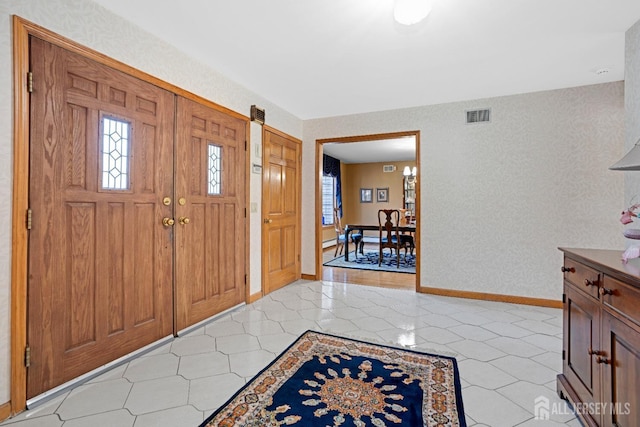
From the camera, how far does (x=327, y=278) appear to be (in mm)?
4547

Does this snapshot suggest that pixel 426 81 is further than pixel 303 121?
No

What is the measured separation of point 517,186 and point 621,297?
257cm

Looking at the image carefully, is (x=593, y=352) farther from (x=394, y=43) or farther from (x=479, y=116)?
(x=479, y=116)

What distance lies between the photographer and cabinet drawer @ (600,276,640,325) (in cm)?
106

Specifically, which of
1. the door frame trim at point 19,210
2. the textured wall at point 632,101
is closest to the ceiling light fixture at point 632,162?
the textured wall at point 632,101

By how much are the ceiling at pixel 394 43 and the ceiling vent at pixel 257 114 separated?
22 centimetres

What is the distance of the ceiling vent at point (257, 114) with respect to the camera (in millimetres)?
3314

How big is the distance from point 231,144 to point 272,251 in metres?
1.44

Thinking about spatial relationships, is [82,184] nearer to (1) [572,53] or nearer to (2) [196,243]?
(2) [196,243]

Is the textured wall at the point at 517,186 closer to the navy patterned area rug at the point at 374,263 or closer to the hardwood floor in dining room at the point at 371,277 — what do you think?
the hardwood floor in dining room at the point at 371,277

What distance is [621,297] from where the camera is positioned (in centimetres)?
115

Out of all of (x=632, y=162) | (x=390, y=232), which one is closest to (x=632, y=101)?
(x=632, y=162)

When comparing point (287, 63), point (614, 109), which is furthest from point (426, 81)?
point (614, 109)

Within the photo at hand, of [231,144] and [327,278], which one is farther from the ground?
[231,144]
